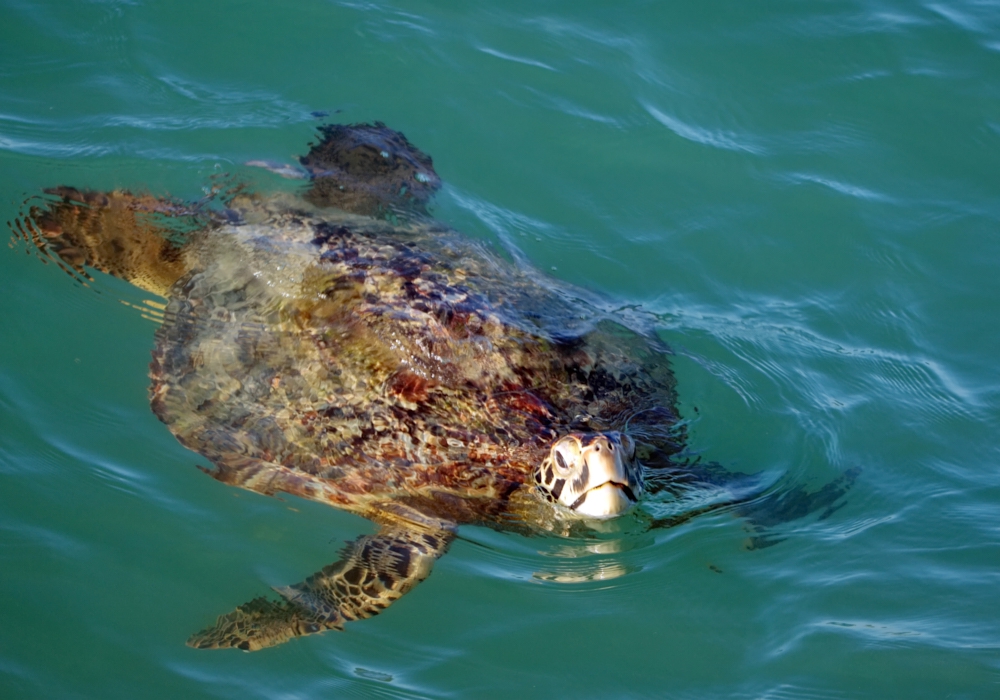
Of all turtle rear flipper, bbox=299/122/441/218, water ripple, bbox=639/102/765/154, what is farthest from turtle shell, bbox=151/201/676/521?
water ripple, bbox=639/102/765/154

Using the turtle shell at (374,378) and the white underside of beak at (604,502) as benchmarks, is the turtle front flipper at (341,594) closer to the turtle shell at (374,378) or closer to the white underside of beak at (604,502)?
the turtle shell at (374,378)

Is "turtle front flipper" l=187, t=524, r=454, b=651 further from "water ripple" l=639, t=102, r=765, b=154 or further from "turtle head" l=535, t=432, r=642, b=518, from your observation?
"water ripple" l=639, t=102, r=765, b=154

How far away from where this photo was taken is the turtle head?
15.7ft

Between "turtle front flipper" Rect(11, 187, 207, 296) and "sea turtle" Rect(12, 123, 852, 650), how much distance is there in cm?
6

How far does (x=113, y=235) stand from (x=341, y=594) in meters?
3.58

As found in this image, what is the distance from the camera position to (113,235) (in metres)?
6.46

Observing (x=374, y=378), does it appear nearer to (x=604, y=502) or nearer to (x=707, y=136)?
(x=604, y=502)

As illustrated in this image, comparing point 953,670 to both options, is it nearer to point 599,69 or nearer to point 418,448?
point 418,448

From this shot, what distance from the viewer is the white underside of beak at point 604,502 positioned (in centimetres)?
485

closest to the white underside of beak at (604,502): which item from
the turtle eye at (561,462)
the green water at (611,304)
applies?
the turtle eye at (561,462)

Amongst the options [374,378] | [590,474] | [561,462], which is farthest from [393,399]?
[590,474]

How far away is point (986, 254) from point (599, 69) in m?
4.12

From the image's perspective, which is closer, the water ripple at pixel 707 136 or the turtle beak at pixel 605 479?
the turtle beak at pixel 605 479

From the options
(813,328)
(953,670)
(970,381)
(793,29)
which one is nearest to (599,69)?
(793,29)
